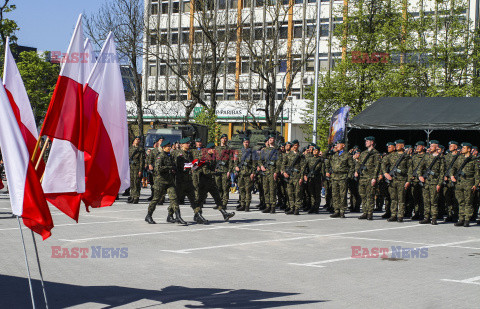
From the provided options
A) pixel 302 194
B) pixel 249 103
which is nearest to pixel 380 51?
pixel 302 194

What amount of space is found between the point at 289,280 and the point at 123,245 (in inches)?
151

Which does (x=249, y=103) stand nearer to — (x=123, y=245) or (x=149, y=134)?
(x=149, y=134)

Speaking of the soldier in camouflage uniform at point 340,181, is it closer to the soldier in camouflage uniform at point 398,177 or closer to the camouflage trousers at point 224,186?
the soldier in camouflage uniform at point 398,177

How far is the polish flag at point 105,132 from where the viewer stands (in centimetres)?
717

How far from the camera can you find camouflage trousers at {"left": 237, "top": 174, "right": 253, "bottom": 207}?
19.5 meters

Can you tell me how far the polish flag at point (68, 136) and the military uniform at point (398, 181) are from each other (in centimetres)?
1165

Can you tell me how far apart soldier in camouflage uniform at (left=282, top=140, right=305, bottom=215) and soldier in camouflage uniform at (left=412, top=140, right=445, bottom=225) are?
3.19 metres

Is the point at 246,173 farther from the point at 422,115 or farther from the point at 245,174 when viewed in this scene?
the point at 422,115

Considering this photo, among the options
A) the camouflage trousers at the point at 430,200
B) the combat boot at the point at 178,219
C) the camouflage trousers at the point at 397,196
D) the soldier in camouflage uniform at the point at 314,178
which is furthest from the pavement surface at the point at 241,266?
the soldier in camouflage uniform at the point at 314,178

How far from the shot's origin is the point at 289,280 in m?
8.87

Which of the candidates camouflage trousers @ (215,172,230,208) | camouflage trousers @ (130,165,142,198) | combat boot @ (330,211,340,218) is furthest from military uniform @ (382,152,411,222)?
camouflage trousers @ (130,165,142,198)

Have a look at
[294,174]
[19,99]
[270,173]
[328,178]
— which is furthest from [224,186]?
[19,99]

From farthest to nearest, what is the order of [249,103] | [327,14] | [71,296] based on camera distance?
[327,14] < [249,103] < [71,296]

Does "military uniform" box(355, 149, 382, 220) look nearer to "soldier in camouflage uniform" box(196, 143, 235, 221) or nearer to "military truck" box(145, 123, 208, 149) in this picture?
"soldier in camouflage uniform" box(196, 143, 235, 221)
